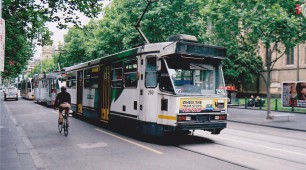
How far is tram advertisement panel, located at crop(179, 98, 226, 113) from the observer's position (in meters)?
9.65

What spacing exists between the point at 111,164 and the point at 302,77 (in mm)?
40451

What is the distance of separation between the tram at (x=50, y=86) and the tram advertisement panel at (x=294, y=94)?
17878 mm

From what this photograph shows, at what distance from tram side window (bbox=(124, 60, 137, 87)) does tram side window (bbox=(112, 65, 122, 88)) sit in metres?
0.50

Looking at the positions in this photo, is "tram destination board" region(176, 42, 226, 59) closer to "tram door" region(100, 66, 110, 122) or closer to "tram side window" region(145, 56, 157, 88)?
"tram side window" region(145, 56, 157, 88)

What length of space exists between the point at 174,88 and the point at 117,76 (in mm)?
3974

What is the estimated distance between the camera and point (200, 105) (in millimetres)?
9898

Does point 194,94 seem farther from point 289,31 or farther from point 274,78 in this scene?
point 274,78

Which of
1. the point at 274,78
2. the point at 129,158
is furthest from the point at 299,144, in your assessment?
the point at 274,78

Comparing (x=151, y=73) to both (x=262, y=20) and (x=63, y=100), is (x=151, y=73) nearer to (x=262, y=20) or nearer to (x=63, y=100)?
(x=63, y=100)

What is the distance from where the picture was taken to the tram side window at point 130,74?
37.8ft

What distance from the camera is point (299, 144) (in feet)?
35.8

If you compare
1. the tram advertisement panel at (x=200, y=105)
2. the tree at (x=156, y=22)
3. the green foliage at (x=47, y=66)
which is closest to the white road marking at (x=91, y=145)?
the tram advertisement panel at (x=200, y=105)

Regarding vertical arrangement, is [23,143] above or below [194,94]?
below

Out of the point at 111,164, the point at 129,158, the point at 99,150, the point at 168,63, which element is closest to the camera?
the point at 111,164
